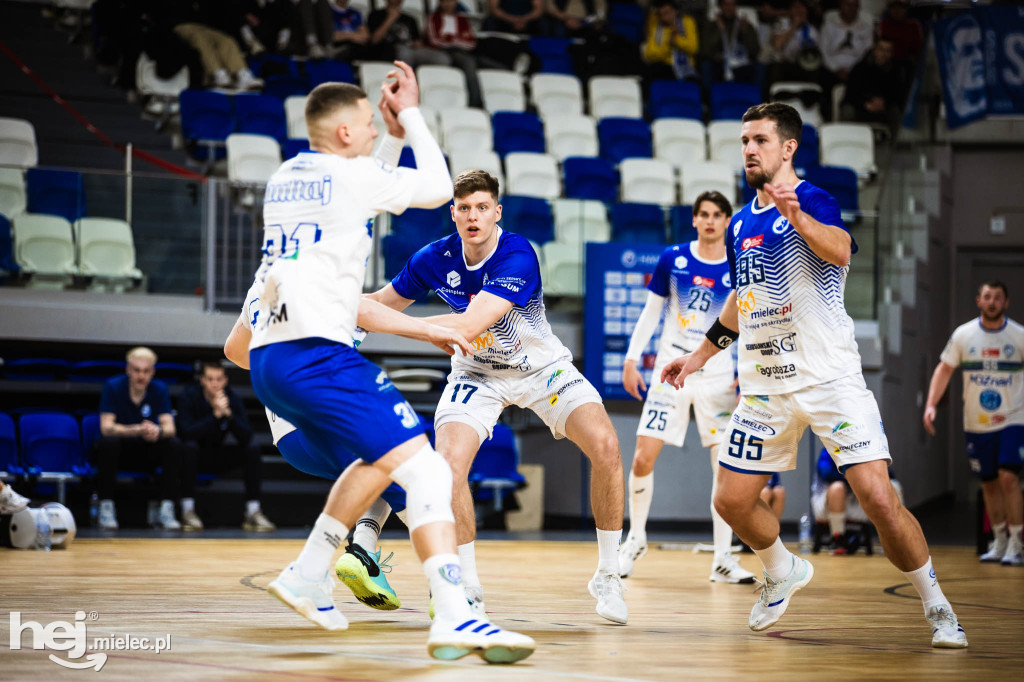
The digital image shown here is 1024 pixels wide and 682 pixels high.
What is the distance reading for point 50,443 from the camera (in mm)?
10531

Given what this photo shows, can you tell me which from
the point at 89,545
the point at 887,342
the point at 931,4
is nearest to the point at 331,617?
the point at 89,545

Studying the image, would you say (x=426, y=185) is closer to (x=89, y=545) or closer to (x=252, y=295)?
(x=252, y=295)

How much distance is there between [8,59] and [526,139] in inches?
264

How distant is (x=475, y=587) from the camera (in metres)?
4.33

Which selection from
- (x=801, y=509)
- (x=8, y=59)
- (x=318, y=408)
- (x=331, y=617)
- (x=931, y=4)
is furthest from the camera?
(x=931, y=4)

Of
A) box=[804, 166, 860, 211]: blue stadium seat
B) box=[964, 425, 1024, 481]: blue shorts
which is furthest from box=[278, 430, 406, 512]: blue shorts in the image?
box=[804, 166, 860, 211]: blue stadium seat

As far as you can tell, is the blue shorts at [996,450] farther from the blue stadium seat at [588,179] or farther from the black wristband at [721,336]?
the black wristband at [721,336]

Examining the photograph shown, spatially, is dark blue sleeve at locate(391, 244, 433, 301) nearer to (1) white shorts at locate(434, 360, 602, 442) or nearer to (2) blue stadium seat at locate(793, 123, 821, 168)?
(1) white shorts at locate(434, 360, 602, 442)

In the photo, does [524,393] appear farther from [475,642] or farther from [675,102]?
[675,102]

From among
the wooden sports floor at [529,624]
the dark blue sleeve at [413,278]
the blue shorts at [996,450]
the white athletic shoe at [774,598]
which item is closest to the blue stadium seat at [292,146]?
the wooden sports floor at [529,624]

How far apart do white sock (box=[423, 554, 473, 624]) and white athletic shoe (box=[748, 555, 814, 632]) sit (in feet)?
5.32

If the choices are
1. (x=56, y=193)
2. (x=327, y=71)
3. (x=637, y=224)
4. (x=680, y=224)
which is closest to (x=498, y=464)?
(x=637, y=224)

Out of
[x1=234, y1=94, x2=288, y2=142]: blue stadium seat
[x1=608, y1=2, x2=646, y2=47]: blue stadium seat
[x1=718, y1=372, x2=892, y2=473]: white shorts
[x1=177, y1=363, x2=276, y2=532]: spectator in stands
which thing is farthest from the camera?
[x1=608, y1=2, x2=646, y2=47]: blue stadium seat

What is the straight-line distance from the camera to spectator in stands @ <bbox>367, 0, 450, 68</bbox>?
48.0 ft
